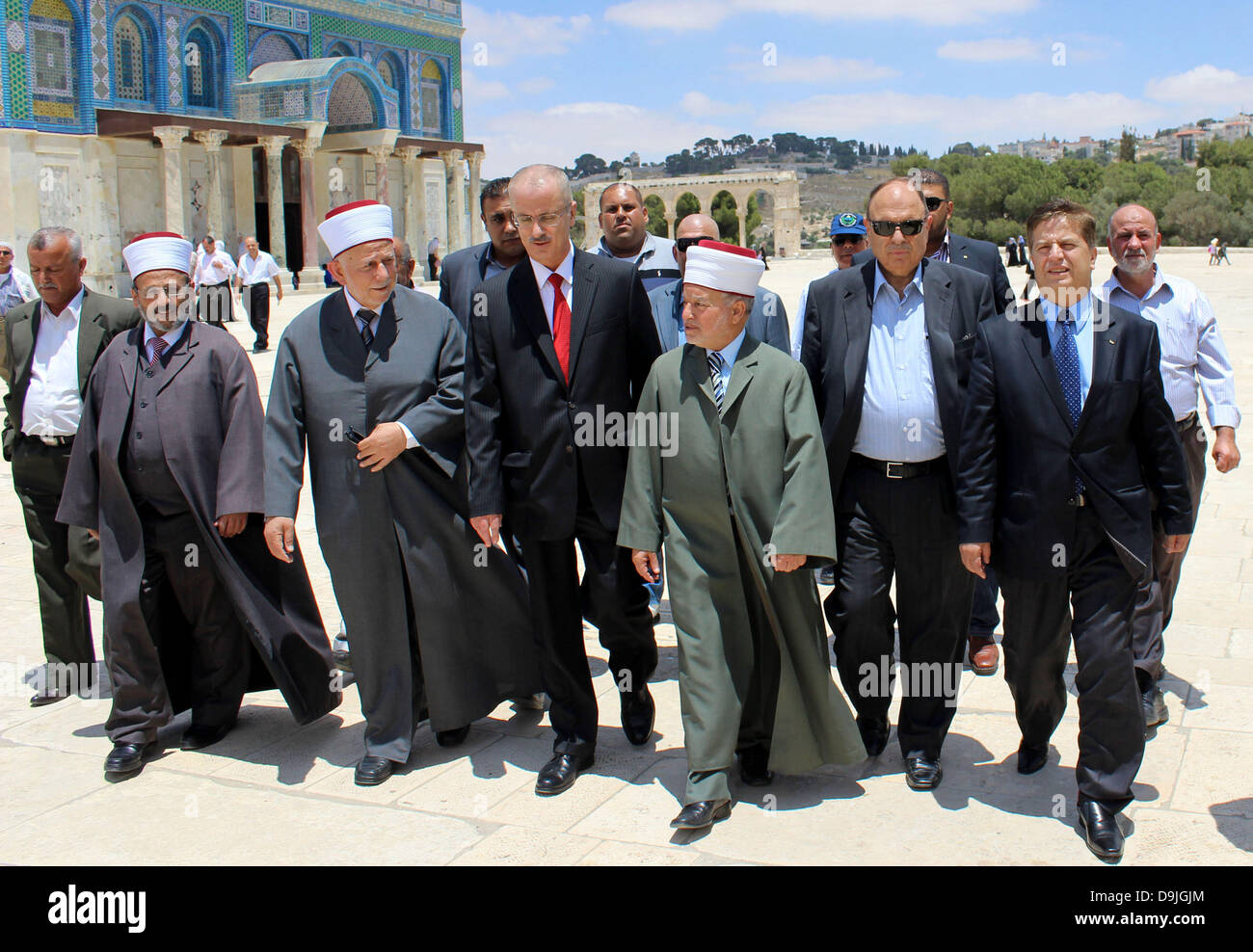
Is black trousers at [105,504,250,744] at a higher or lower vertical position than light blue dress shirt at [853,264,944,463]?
lower

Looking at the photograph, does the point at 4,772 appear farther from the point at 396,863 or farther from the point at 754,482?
the point at 754,482

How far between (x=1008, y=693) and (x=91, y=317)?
4446 mm

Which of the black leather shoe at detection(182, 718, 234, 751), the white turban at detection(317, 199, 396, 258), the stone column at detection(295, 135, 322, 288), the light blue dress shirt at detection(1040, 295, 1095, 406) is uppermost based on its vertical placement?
the stone column at detection(295, 135, 322, 288)

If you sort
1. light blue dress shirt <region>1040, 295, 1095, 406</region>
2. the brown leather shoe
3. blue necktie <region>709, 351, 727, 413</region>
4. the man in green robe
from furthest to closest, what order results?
the brown leather shoe
blue necktie <region>709, 351, 727, 413</region>
the man in green robe
light blue dress shirt <region>1040, 295, 1095, 406</region>

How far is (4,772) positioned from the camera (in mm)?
4582

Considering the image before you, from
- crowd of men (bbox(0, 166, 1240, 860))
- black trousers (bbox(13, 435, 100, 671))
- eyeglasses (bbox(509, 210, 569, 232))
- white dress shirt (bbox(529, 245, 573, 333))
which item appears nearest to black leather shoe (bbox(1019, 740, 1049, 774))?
crowd of men (bbox(0, 166, 1240, 860))

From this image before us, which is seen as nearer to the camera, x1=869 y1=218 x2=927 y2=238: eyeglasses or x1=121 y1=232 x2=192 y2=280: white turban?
x1=869 y1=218 x2=927 y2=238: eyeglasses

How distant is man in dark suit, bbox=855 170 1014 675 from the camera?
5352mm

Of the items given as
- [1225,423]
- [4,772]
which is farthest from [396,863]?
[1225,423]

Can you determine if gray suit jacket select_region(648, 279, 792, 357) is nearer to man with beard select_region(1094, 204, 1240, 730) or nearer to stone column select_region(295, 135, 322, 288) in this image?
man with beard select_region(1094, 204, 1240, 730)

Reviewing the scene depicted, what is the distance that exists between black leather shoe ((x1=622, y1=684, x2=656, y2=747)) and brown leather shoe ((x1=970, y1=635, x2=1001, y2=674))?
1752 mm

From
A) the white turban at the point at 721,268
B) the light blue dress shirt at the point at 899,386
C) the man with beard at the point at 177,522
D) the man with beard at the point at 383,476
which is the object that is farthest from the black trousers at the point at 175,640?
the light blue dress shirt at the point at 899,386

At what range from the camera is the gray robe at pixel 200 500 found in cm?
465

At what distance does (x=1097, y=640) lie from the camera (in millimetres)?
3762
